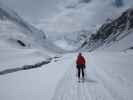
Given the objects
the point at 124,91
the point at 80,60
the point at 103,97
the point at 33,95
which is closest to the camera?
the point at 103,97

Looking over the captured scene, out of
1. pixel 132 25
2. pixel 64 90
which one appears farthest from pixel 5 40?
→ pixel 64 90

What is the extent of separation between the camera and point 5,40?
14450 cm

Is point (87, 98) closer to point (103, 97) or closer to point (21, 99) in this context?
point (103, 97)

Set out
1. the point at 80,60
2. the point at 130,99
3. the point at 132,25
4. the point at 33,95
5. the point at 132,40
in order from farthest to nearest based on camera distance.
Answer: the point at 132,25 < the point at 132,40 < the point at 80,60 < the point at 33,95 < the point at 130,99

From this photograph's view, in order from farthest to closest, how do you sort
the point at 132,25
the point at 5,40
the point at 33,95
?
1. the point at 132,25
2. the point at 5,40
3. the point at 33,95

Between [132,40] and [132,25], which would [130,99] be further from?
[132,25]

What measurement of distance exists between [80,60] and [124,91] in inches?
246

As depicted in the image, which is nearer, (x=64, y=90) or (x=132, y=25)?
(x=64, y=90)

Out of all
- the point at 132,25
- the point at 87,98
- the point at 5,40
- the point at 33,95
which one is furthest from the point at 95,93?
the point at 132,25

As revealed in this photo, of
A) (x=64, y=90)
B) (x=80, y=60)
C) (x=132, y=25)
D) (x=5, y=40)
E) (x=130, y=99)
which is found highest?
(x=132, y=25)

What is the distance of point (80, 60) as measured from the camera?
1633 centimetres

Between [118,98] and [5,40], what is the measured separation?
144114 mm

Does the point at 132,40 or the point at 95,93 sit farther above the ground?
the point at 132,40

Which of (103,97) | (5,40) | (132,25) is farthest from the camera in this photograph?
(132,25)
